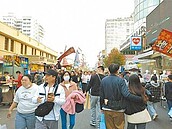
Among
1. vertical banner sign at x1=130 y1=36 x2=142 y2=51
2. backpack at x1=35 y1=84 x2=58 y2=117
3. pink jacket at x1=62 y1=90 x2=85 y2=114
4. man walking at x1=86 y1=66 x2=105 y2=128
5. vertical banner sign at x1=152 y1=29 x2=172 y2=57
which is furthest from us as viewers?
vertical banner sign at x1=130 y1=36 x2=142 y2=51

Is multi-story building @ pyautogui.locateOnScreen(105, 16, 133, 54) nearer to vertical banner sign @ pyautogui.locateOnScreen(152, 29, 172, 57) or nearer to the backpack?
vertical banner sign @ pyautogui.locateOnScreen(152, 29, 172, 57)

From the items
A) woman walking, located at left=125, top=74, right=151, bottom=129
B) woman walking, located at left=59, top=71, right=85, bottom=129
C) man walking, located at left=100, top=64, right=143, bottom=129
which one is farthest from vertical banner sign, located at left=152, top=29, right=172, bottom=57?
man walking, located at left=100, top=64, right=143, bottom=129

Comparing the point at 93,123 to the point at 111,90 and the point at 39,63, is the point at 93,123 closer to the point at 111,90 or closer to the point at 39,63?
the point at 111,90

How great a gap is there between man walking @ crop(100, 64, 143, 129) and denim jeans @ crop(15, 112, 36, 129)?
1.40 metres

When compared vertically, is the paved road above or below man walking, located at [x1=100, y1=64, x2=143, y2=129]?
below

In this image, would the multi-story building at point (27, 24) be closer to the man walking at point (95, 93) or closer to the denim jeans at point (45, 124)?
the man walking at point (95, 93)

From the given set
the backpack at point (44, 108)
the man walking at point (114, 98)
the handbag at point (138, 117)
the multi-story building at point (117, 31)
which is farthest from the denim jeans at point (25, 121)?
the multi-story building at point (117, 31)

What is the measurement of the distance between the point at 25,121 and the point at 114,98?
1765mm

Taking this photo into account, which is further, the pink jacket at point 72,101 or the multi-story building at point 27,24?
the multi-story building at point 27,24

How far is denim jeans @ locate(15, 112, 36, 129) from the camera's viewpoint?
5155mm

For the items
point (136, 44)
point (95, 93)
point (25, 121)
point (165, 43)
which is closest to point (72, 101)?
point (95, 93)

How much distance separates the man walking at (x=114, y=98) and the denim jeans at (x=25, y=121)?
1398 millimetres

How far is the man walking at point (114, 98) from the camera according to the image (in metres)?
5.15

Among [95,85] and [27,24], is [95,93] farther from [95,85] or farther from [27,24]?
[27,24]
